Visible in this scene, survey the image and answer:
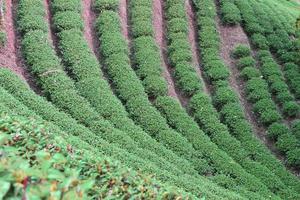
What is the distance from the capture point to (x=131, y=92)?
640 inches

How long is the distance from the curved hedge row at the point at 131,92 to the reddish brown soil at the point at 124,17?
41cm

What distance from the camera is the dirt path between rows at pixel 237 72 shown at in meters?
18.4

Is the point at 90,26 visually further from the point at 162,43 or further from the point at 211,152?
the point at 211,152

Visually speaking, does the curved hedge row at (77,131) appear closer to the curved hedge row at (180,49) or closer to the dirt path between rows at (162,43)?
the dirt path between rows at (162,43)

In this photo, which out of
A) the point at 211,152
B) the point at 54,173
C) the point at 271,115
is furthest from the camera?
the point at 271,115

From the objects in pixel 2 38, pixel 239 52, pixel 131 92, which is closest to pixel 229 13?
pixel 239 52

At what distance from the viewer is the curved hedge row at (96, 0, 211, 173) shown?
15227mm

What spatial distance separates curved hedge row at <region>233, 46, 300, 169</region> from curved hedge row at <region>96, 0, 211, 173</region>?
13.4ft

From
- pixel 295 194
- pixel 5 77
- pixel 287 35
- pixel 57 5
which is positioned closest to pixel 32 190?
pixel 5 77

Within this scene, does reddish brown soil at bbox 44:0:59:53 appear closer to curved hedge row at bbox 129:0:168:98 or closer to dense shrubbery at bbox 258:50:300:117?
curved hedge row at bbox 129:0:168:98

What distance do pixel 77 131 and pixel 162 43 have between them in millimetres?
7961

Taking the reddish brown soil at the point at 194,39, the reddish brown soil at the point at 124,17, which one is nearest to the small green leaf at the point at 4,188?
the reddish brown soil at the point at 124,17

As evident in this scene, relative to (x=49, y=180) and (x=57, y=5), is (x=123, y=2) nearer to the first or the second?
(x=57, y=5)

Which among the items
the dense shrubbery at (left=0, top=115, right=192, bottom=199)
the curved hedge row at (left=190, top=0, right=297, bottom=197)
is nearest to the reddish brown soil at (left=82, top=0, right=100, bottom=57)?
the curved hedge row at (left=190, top=0, right=297, bottom=197)
